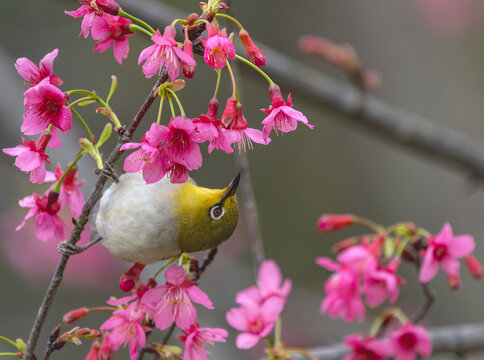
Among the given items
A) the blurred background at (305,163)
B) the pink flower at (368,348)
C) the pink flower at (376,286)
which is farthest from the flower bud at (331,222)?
the blurred background at (305,163)

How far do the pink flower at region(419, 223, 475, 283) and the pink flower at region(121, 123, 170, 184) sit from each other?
41.2 inches

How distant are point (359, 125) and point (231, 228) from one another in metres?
2.25

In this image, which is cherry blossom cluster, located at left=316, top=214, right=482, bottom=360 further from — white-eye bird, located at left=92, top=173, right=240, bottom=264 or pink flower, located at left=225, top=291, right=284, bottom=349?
white-eye bird, located at left=92, top=173, right=240, bottom=264

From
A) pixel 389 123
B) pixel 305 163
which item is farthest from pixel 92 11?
pixel 305 163

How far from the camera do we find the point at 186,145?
140cm

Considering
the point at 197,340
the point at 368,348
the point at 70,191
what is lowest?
the point at 197,340

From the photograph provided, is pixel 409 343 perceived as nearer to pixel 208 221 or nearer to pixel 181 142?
pixel 208 221

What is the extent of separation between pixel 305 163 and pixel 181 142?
19.3 feet

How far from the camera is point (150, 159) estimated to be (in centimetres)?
141

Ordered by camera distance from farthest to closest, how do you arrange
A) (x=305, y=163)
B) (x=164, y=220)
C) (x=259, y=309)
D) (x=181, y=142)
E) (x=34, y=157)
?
(x=305, y=163) → (x=259, y=309) → (x=164, y=220) → (x=34, y=157) → (x=181, y=142)

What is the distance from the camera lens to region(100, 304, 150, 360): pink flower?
1541 millimetres

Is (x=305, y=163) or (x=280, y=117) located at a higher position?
(x=305, y=163)

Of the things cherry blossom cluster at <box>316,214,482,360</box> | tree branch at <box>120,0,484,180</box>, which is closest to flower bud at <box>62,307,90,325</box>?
cherry blossom cluster at <box>316,214,482,360</box>

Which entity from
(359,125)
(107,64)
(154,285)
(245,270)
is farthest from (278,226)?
(154,285)
